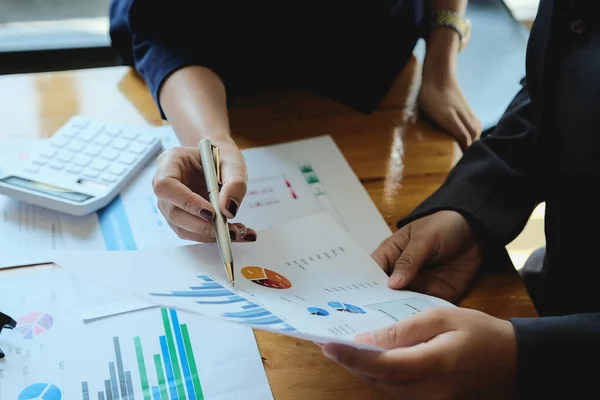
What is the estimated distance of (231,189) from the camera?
62 centimetres

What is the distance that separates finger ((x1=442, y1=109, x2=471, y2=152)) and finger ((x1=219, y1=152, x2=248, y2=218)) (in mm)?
374

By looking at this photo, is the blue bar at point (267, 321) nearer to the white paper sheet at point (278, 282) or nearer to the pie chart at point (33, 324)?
the white paper sheet at point (278, 282)

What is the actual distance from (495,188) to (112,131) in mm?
509

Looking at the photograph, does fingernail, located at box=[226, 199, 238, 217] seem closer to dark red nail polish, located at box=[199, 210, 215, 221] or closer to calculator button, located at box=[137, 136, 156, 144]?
dark red nail polish, located at box=[199, 210, 215, 221]

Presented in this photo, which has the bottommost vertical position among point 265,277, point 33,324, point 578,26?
point 33,324

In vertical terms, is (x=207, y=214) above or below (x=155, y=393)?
above

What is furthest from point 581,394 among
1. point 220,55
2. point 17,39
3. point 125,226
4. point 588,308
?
point 17,39

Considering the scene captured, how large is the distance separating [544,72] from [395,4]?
0.36 m

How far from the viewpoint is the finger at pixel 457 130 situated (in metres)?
0.91

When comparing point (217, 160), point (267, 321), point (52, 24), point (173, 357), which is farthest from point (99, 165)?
point (52, 24)

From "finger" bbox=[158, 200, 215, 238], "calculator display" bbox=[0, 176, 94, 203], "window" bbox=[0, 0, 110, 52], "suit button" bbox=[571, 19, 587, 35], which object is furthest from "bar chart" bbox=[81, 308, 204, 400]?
"window" bbox=[0, 0, 110, 52]

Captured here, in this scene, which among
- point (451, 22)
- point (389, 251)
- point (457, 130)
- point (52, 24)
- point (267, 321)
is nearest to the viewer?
point (267, 321)

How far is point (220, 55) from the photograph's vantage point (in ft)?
2.92

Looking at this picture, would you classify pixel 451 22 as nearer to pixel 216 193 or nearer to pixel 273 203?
pixel 273 203
